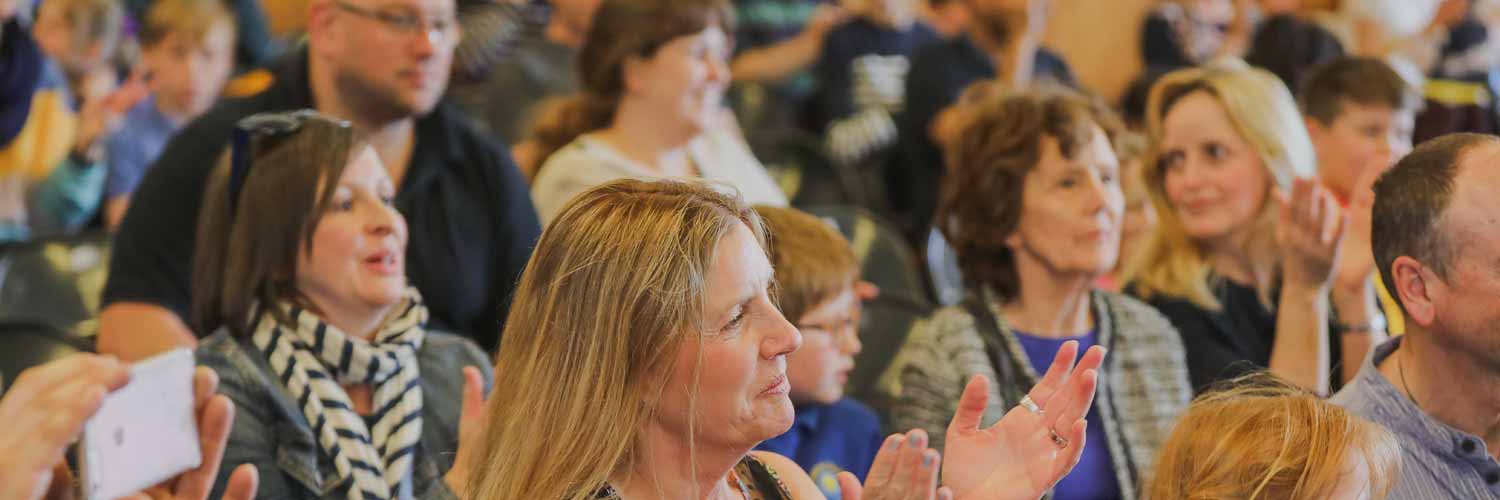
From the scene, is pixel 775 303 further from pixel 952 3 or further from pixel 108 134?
pixel 952 3

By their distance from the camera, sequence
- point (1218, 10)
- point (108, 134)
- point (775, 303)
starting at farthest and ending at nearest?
point (1218, 10), point (108, 134), point (775, 303)

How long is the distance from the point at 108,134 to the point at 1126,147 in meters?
2.72

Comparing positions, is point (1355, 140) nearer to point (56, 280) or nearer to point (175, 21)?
point (56, 280)

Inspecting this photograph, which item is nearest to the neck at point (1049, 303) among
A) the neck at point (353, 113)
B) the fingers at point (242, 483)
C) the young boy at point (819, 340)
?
the young boy at point (819, 340)

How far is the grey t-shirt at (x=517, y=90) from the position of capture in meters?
4.73

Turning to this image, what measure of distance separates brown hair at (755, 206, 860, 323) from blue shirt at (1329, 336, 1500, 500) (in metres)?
0.81

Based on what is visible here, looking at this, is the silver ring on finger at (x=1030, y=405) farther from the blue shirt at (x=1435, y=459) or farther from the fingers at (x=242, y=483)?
the fingers at (x=242, y=483)

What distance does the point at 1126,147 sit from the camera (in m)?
2.82

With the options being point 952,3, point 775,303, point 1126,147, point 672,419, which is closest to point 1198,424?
point 775,303

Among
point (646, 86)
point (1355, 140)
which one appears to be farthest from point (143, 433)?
point (1355, 140)

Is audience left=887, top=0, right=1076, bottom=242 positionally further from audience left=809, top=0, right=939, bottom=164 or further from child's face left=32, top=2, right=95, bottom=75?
child's face left=32, top=2, right=95, bottom=75

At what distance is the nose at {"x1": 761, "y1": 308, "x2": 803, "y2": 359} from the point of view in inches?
61.6

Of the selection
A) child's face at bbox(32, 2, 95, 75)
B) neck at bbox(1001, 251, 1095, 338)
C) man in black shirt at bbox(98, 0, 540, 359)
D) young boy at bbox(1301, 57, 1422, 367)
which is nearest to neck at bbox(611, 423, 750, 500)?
neck at bbox(1001, 251, 1095, 338)

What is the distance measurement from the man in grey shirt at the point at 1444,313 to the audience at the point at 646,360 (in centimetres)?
75
